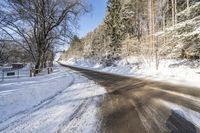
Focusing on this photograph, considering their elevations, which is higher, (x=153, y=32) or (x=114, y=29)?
(x=114, y=29)

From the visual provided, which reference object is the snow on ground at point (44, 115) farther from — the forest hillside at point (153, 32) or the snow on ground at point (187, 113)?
the forest hillside at point (153, 32)

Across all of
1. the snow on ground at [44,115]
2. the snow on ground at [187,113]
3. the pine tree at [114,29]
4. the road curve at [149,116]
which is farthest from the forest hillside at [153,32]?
the snow on ground at [44,115]

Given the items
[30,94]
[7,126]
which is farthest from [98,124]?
[30,94]

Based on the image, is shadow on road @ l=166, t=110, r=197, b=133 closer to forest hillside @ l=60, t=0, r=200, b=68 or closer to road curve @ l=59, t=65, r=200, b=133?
road curve @ l=59, t=65, r=200, b=133

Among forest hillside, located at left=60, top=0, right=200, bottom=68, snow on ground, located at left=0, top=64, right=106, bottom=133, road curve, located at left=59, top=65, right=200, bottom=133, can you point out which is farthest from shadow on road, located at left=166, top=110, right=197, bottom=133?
forest hillside, located at left=60, top=0, right=200, bottom=68

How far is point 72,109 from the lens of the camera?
651cm

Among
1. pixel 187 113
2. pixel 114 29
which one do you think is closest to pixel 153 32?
pixel 114 29

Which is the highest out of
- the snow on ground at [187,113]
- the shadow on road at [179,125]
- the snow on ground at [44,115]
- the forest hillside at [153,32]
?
the forest hillside at [153,32]

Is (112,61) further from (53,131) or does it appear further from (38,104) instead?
(53,131)

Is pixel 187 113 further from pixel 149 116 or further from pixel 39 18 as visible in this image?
pixel 39 18

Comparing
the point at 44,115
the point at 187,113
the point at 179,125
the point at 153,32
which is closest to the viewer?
the point at 179,125

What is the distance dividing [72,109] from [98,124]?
1798 mm

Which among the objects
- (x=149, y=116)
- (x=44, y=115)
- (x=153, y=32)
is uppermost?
(x=153, y=32)

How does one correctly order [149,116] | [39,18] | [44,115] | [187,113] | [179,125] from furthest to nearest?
[39,18] → [44,115] → [187,113] → [149,116] → [179,125]
